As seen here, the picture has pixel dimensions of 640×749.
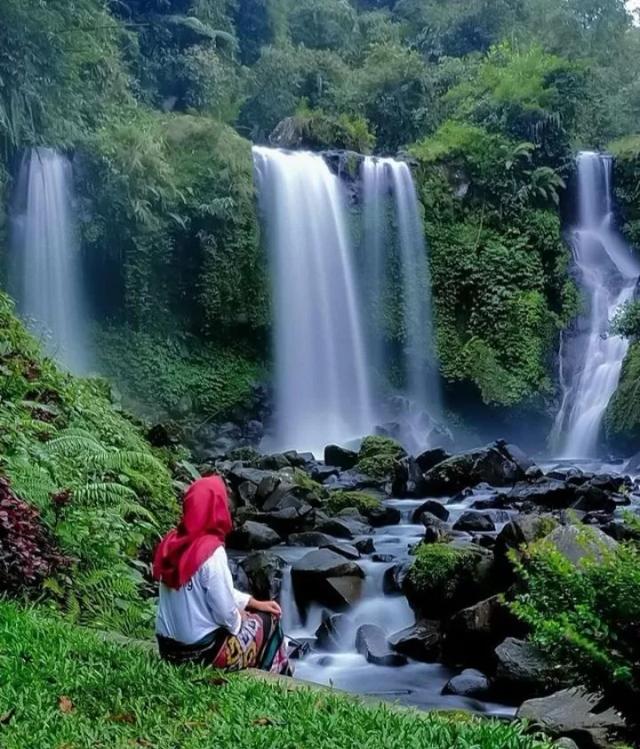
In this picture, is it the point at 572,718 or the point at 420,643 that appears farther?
the point at 420,643

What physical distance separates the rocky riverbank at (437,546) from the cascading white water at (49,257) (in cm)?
548

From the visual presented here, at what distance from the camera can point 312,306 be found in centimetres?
2284

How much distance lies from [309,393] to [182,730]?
18905 mm

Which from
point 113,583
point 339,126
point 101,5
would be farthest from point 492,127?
point 113,583

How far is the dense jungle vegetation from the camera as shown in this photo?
1859 cm

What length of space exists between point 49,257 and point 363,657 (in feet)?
46.9

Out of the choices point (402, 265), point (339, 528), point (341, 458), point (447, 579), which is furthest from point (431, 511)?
point (402, 265)

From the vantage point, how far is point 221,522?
13.0ft

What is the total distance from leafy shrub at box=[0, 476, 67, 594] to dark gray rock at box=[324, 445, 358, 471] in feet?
37.0

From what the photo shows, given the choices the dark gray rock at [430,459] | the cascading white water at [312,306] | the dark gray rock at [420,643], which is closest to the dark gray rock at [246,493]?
the dark gray rock at [430,459]

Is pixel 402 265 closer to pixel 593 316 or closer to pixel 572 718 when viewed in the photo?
pixel 593 316

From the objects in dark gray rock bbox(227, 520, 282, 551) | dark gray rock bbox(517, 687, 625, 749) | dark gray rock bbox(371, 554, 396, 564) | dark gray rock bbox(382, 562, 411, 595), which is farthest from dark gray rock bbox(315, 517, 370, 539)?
dark gray rock bbox(517, 687, 625, 749)

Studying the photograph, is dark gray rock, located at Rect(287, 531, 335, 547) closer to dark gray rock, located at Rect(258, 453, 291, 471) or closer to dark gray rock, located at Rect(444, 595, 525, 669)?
dark gray rock, located at Rect(444, 595, 525, 669)

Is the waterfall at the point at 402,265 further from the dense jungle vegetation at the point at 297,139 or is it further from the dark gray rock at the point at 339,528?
the dark gray rock at the point at 339,528
